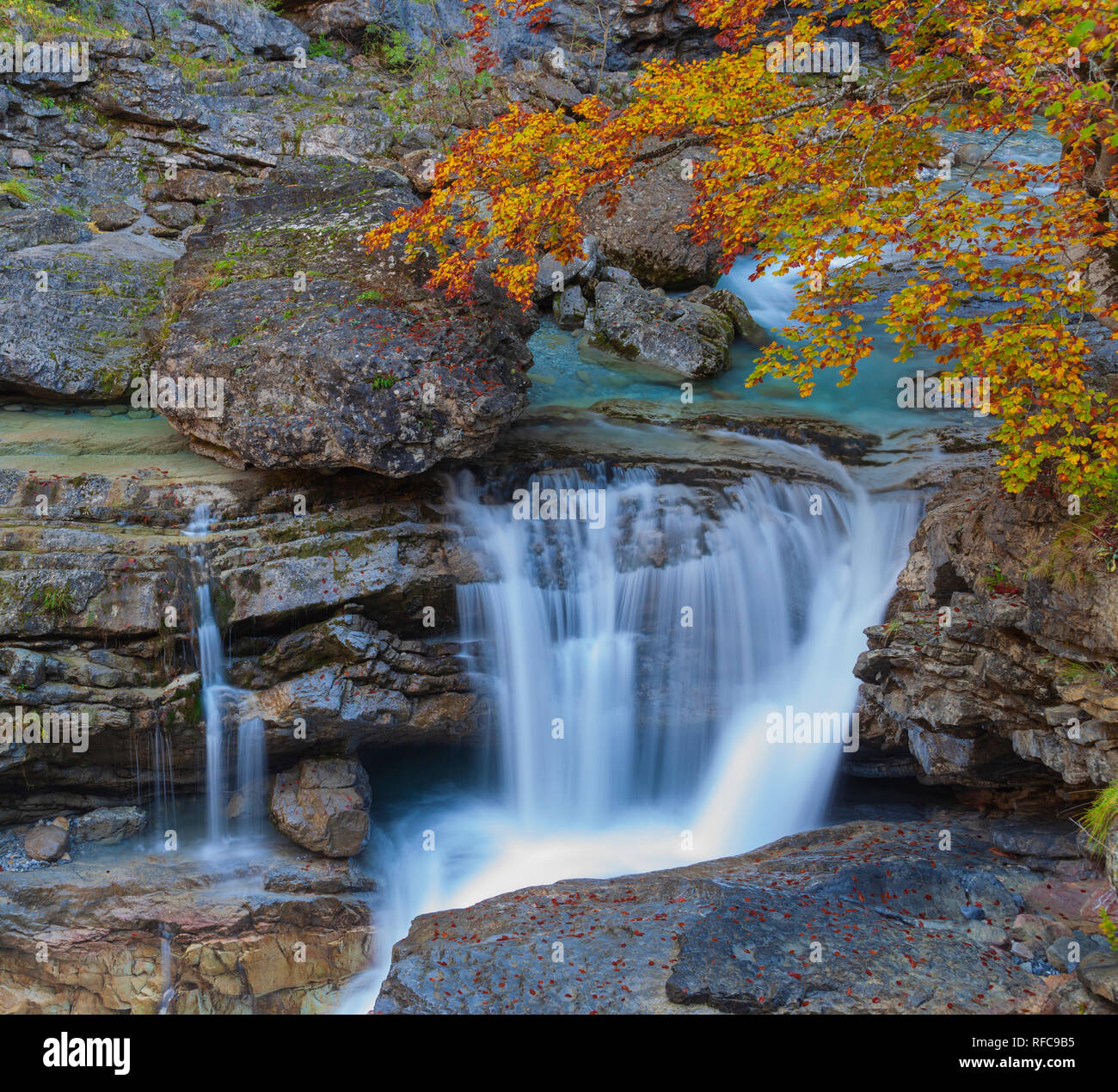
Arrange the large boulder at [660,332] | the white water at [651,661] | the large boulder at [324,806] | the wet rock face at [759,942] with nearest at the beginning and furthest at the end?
the wet rock face at [759,942] < the large boulder at [324,806] < the white water at [651,661] < the large boulder at [660,332]

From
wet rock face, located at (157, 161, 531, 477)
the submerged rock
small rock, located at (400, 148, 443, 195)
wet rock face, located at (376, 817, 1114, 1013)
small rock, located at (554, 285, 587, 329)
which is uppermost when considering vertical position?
small rock, located at (400, 148, 443, 195)

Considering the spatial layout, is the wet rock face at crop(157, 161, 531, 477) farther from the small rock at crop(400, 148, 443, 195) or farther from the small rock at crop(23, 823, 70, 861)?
the small rock at crop(400, 148, 443, 195)

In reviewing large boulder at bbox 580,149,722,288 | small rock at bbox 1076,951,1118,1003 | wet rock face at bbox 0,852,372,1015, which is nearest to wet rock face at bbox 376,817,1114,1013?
small rock at bbox 1076,951,1118,1003

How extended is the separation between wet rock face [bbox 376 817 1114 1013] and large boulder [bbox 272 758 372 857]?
1.63 metres

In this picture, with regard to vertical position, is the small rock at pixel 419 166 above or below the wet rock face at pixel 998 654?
above

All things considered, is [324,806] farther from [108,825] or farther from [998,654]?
[998,654]

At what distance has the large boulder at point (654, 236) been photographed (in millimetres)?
17078

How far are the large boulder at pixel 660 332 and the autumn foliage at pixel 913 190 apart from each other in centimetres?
401

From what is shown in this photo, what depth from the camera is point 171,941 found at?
8.34m

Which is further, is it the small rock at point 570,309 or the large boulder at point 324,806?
the small rock at point 570,309

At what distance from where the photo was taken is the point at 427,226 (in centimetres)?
1066

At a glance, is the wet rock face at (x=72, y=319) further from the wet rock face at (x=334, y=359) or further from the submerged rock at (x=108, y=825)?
the submerged rock at (x=108, y=825)

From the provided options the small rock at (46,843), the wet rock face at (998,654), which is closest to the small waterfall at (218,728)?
the small rock at (46,843)

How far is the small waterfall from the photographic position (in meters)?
9.21
